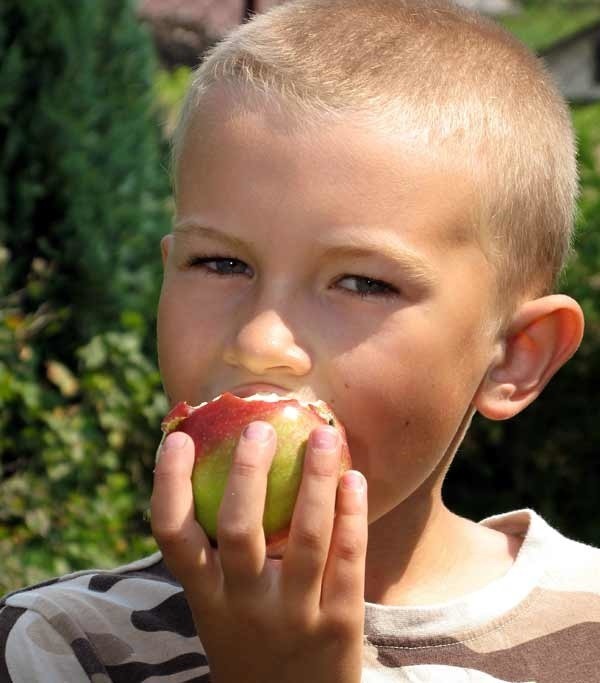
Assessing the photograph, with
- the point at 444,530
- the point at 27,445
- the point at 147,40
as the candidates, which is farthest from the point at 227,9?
the point at 444,530

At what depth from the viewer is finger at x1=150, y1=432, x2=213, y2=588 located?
1689 mm

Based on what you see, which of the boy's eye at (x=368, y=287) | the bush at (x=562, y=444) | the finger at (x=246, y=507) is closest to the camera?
the finger at (x=246, y=507)

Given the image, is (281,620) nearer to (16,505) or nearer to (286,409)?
(286,409)

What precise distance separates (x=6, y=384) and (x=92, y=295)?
0.62 meters

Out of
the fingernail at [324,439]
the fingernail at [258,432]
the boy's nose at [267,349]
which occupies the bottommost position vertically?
the fingernail at [324,439]

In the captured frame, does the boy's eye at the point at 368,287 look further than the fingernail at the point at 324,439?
Yes

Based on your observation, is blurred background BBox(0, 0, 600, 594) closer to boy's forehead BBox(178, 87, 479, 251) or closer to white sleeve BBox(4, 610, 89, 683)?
white sleeve BBox(4, 610, 89, 683)

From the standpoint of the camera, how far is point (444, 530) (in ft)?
7.69

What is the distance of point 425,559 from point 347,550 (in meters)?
0.61

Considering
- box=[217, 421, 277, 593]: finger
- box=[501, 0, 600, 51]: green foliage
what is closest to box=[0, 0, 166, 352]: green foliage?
box=[217, 421, 277, 593]: finger

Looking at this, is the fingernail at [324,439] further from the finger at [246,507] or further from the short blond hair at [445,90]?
the short blond hair at [445,90]

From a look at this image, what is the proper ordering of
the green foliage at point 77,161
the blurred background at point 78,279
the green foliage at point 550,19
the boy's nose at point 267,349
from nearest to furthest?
the boy's nose at point 267,349, the blurred background at point 78,279, the green foliage at point 77,161, the green foliage at point 550,19

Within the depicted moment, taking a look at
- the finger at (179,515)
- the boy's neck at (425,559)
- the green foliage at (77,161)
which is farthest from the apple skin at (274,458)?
the green foliage at (77,161)

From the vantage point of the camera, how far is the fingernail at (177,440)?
171 cm
